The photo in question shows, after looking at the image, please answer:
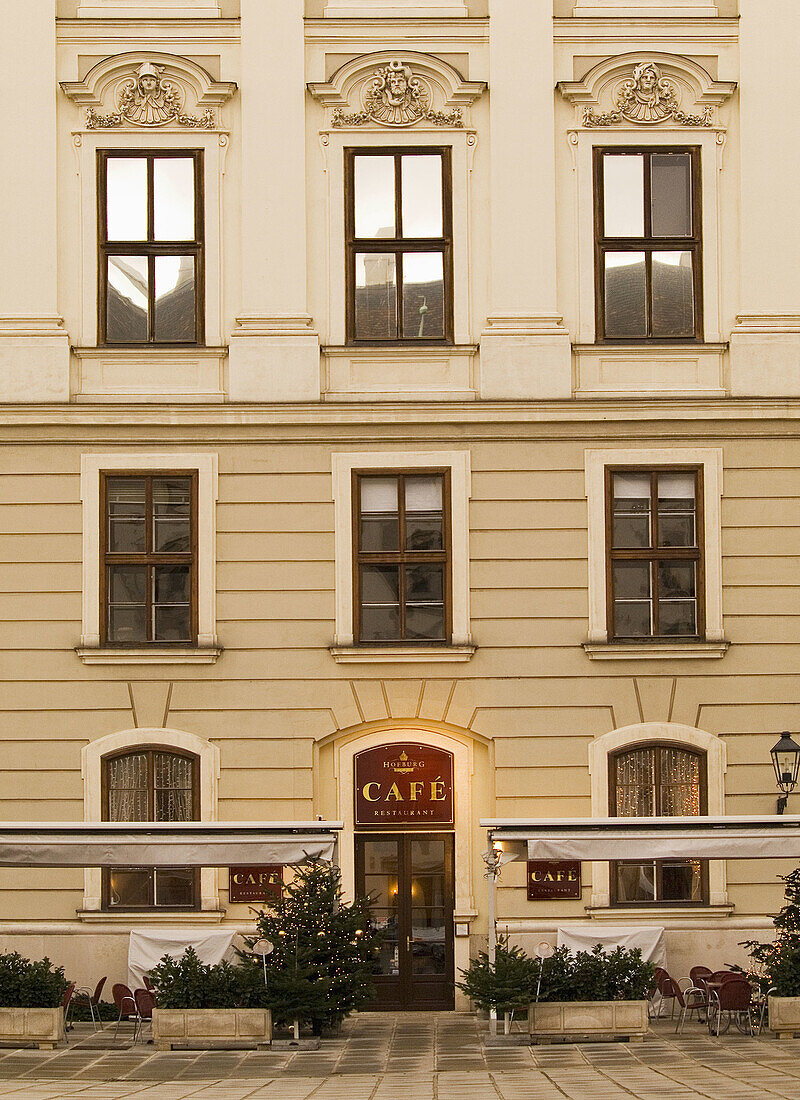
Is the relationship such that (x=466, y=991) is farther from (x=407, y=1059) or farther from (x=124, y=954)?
(x=124, y=954)

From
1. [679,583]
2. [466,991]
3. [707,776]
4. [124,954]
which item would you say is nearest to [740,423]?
[679,583]

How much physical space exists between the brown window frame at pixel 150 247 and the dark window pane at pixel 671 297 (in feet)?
21.4

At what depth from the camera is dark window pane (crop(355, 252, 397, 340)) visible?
23.8 metres

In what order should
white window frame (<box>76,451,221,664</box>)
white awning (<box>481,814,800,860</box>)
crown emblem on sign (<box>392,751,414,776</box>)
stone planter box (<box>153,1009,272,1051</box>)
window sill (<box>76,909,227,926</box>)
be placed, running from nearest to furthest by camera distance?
stone planter box (<box>153,1009,272,1051</box>), white awning (<box>481,814,800,860</box>), window sill (<box>76,909,227,926</box>), white window frame (<box>76,451,221,664</box>), crown emblem on sign (<box>392,751,414,776</box>)

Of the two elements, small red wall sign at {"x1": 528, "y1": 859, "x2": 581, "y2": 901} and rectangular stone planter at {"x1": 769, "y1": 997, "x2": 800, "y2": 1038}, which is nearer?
rectangular stone planter at {"x1": 769, "y1": 997, "x2": 800, "y2": 1038}

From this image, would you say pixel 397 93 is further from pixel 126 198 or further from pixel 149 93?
pixel 126 198

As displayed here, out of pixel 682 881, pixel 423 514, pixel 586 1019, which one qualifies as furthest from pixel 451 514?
pixel 586 1019

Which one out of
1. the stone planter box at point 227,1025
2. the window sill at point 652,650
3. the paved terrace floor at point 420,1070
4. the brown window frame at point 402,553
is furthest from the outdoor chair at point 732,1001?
the brown window frame at point 402,553

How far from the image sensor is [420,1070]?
18562mm

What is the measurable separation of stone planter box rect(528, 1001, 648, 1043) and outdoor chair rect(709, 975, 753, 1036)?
104 cm

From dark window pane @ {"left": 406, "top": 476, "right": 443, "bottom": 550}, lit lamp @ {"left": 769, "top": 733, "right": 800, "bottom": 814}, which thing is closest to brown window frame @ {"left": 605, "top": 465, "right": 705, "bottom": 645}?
lit lamp @ {"left": 769, "top": 733, "right": 800, "bottom": 814}

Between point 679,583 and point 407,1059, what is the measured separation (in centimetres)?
788

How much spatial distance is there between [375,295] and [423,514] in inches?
128

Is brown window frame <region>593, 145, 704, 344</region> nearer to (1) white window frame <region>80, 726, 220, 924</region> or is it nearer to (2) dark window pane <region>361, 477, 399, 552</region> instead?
(2) dark window pane <region>361, 477, 399, 552</region>
